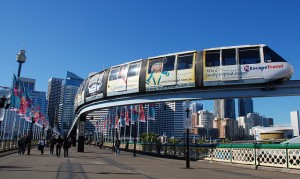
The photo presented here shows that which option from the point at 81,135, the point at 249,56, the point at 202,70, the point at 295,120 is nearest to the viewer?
the point at 249,56

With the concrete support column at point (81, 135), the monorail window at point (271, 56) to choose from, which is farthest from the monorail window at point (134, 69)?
the concrete support column at point (81, 135)

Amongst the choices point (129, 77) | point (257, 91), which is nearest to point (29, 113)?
point (129, 77)

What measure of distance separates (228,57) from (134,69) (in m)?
9.08

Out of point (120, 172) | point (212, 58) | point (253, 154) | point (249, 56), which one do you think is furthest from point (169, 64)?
point (120, 172)

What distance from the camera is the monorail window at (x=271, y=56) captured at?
70.4 feet

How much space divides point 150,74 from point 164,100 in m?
2.71

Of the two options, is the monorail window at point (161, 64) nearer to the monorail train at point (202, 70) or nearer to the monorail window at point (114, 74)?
the monorail train at point (202, 70)

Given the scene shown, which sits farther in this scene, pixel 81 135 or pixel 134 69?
pixel 81 135

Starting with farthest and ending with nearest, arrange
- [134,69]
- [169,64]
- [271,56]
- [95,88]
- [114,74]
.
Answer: [95,88] < [114,74] < [134,69] < [169,64] < [271,56]

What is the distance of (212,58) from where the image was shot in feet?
77.5

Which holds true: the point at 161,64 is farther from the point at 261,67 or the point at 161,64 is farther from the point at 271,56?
the point at 271,56

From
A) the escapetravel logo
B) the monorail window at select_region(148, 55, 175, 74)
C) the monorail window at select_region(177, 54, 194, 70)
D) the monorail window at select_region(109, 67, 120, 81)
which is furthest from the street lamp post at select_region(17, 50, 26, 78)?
the escapetravel logo

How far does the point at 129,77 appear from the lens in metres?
28.2

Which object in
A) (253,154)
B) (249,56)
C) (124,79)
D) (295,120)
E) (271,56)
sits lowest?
(253,154)
